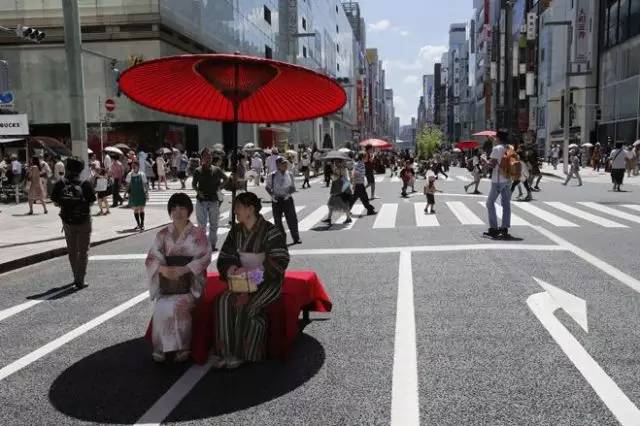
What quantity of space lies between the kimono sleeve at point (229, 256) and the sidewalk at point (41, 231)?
19.5ft

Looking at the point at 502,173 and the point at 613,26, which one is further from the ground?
the point at 613,26

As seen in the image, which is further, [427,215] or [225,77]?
[427,215]

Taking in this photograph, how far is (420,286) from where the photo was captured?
7.25 meters

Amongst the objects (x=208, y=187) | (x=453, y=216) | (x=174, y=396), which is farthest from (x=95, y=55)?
(x=174, y=396)

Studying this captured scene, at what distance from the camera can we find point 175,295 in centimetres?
469

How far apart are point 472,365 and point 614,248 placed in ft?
21.0

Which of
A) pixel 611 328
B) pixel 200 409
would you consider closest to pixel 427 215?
pixel 611 328

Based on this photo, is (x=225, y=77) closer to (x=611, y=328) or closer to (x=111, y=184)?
(x=611, y=328)

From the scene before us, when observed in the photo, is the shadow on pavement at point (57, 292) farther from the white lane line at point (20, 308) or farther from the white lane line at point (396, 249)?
the white lane line at point (396, 249)

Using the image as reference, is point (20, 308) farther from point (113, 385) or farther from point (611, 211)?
point (611, 211)

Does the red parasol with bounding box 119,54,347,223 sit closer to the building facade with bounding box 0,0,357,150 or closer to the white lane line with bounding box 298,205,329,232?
the white lane line with bounding box 298,205,329,232

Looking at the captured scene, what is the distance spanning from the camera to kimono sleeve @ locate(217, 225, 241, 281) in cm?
475

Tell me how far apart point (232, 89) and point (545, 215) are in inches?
451

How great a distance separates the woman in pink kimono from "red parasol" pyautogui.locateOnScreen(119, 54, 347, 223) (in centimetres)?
55
